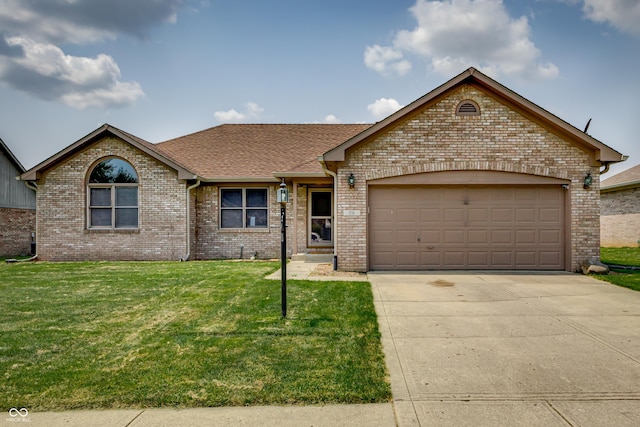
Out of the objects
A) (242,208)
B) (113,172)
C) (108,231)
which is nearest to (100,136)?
(113,172)

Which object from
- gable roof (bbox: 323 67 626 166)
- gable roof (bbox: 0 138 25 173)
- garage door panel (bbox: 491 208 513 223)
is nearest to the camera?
gable roof (bbox: 323 67 626 166)

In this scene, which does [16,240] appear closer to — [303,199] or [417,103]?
[303,199]

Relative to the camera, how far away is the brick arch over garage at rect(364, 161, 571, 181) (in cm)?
1122

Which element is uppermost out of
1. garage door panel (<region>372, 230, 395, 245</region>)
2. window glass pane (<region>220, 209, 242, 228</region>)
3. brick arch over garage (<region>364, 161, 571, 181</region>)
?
brick arch over garage (<region>364, 161, 571, 181</region>)

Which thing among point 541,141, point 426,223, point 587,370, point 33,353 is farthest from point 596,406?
point 541,141

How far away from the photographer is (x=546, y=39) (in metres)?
12.5

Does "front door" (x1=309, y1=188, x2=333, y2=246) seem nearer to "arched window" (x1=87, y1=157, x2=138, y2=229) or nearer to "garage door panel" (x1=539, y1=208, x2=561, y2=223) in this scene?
"arched window" (x1=87, y1=157, x2=138, y2=229)

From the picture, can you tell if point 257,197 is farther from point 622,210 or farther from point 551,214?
point 622,210

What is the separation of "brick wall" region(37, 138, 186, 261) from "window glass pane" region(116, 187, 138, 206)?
31 cm

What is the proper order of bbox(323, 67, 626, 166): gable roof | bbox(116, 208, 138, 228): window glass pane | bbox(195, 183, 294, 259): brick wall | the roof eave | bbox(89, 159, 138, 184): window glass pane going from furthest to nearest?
1. the roof eave
2. bbox(195, 183, 294, 259): brick wall
3. bbox(116, 208, 138, 228): window glass pane
4. bbox(89, 159, 138, 184): window glass pane
5. bbox(323, 67, 626, 166): gable roof

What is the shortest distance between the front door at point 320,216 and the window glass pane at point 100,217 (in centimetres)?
754

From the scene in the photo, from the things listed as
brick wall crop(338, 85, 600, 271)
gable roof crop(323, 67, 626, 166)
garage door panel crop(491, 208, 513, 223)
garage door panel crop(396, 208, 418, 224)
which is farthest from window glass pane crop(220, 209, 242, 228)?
garage door panel crop(491, 208, 513, 223)

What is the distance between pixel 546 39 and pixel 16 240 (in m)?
24.6

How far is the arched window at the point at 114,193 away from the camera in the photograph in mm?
14898
